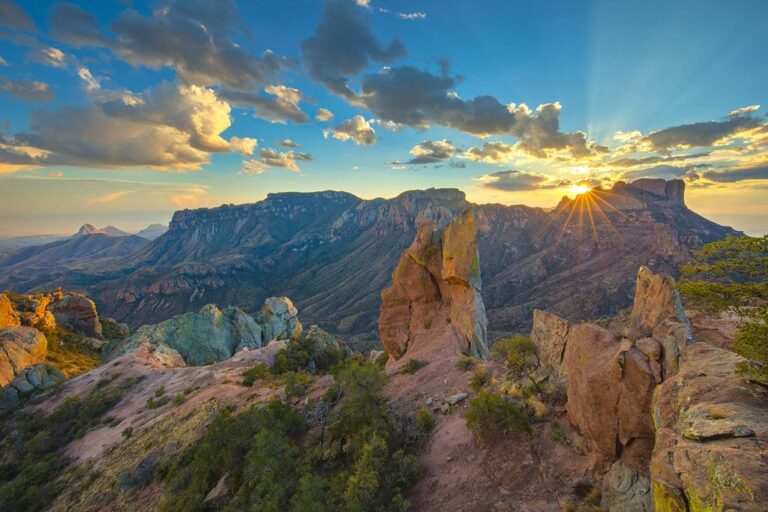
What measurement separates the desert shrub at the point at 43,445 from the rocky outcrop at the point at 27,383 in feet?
17.8

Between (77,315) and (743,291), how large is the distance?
96712 millimetres

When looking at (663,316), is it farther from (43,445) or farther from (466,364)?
(43,445)

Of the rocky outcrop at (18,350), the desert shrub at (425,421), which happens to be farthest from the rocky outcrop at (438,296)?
the rocky outcrop at (18,350)

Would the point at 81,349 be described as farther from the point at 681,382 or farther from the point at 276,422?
the point at 681,382

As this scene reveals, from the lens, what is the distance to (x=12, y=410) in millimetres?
37531

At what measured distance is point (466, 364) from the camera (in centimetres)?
2202

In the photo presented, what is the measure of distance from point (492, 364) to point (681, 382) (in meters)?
13.2

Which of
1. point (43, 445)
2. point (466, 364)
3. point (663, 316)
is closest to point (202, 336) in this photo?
point (43, 445)

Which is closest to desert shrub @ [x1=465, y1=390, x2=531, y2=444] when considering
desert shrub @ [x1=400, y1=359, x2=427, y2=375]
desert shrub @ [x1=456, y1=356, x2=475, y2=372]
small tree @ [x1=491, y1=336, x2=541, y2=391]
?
small tree @ [x1=491, y1=336, x2=541, y2=391]

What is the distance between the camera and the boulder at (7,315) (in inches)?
2092

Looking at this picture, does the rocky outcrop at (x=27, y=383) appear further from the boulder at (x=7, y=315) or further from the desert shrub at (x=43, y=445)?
the boulder at (x=7, y=315)

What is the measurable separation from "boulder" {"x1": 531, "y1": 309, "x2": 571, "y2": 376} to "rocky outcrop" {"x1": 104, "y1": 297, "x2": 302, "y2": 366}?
4537 cm

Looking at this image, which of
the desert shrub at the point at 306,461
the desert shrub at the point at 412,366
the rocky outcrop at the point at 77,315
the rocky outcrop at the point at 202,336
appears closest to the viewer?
the desert shrub at the point at 306,461

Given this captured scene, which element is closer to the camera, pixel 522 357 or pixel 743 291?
pixel 743 291
